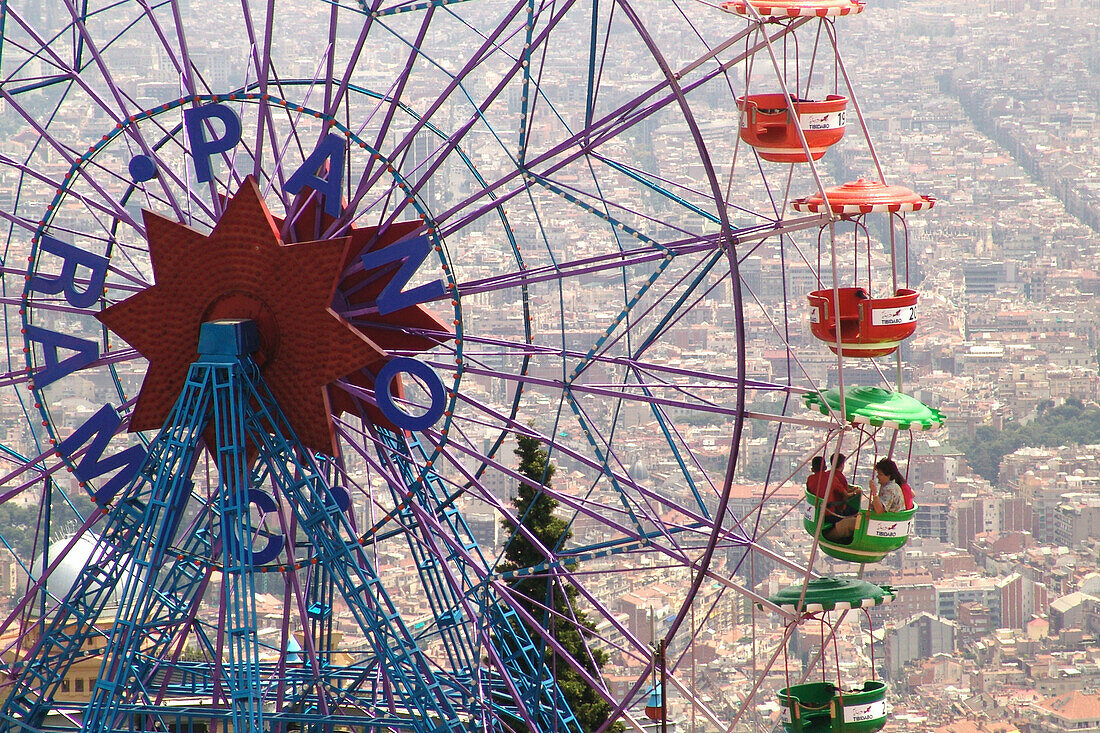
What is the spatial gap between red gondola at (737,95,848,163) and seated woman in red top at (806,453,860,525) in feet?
8.25

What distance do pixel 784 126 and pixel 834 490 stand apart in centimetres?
304

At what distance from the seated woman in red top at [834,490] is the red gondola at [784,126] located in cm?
252

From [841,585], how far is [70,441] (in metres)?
6.72

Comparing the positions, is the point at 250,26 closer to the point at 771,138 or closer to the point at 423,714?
the point at 771,138

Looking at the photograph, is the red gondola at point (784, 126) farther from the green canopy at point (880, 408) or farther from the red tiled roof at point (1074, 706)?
the red tiled roof at point (1074, 706)

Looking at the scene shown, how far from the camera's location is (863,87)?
437 ft

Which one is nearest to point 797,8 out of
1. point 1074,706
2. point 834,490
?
point 834,490

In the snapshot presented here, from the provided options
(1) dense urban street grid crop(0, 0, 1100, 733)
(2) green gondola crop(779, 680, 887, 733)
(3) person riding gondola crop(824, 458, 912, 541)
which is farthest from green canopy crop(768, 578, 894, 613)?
(1) dense urban street grid crop(0, 0, 1100, 733)

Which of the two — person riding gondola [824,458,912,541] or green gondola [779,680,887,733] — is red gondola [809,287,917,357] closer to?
person riding gondola [824,458,912,541]

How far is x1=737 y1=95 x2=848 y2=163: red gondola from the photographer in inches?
545

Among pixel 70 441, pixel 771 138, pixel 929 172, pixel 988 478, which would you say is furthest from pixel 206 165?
pixel 929 172

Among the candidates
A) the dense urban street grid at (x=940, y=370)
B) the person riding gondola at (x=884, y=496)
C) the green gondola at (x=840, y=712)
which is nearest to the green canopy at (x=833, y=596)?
the person riding gondola at (x=884, y=496)

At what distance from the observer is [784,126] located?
1398 centimetres

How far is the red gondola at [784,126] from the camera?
1384cm
